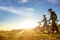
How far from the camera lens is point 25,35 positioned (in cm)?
309

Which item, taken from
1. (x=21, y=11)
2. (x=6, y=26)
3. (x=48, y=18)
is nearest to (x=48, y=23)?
(x=48, y=18)

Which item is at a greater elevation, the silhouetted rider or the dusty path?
the silhouetted rider

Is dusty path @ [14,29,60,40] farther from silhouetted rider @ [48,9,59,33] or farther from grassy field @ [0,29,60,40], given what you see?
silhouetted rider @ [48,9,59,33]

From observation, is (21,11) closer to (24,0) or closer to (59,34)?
(24,0)

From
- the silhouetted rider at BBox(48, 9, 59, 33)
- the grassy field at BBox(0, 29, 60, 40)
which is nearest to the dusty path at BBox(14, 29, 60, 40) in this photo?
the grassy field at BBox(0, 29, 60, 40)

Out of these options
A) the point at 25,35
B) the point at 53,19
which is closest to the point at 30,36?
the point at 25,35

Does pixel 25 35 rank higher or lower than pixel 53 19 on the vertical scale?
lower

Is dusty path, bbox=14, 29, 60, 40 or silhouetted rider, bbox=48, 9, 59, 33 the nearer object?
dusty path, bbox=14, 29, 60, 40

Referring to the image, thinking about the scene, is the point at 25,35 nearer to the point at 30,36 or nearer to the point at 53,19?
the point at 30,36

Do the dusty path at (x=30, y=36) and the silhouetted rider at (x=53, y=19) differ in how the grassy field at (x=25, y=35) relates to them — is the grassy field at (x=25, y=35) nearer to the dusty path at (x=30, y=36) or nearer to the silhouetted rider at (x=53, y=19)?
the dusty path at (x=30, y=36)

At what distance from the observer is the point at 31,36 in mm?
3059

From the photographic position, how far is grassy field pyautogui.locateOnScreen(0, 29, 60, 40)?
2.99 metres

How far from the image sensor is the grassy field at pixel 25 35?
9.81 feet

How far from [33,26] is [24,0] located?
61 centimetres
